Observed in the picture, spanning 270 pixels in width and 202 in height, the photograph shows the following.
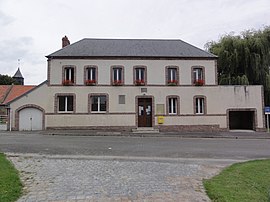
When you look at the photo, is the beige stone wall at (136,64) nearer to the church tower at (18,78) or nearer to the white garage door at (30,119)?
the white garage door at (30,119)

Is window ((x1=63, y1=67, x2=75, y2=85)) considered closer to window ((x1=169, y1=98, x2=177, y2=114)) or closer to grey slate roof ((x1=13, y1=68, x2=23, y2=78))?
window ((x1=169, y1=98, x2=177, y2=114))

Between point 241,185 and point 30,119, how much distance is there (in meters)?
19.8

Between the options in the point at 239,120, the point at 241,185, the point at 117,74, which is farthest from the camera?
the point at 239,120

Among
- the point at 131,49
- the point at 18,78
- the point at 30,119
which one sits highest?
the point at 18,78

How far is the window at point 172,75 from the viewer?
23706 mm

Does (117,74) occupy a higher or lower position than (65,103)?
higher

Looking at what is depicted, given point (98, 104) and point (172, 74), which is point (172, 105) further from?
point (98, 104)

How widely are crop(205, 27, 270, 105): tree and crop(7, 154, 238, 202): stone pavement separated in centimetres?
1940

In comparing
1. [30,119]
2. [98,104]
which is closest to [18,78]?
[30,119]

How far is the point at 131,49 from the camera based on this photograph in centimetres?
2494

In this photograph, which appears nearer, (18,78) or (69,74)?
(69,74)

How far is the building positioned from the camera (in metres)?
22.8

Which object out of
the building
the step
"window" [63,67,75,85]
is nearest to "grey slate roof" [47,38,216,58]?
the building

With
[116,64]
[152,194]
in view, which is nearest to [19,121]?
[116,64]
